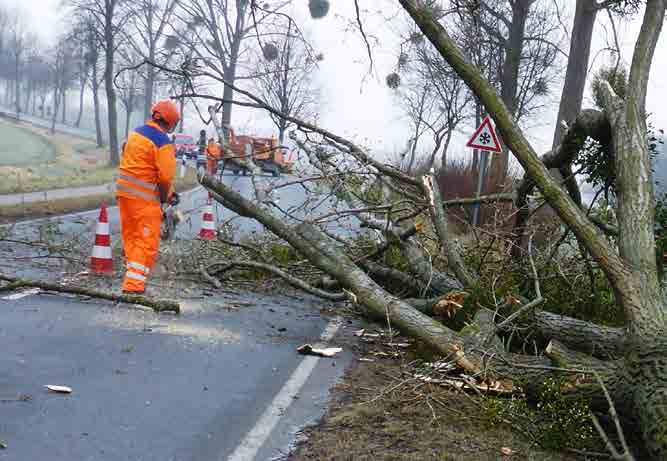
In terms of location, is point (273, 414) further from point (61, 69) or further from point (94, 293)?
point (61, 69)

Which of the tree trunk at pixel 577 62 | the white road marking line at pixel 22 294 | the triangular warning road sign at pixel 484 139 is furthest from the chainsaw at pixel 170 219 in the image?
the tree trunk at pixel 577 62

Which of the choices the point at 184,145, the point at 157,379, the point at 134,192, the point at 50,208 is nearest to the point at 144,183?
the point at 134,192

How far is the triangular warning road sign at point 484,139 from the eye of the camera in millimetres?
14641

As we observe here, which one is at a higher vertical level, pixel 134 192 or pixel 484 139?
pixel 484 139

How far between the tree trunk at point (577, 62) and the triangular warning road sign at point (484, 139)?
1650mm

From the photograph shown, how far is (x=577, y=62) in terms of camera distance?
1557cm

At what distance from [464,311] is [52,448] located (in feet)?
12.0

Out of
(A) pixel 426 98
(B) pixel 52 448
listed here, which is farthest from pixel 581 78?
(A) pixel 426 98

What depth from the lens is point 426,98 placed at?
112 feet

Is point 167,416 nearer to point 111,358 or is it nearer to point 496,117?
point 111,358

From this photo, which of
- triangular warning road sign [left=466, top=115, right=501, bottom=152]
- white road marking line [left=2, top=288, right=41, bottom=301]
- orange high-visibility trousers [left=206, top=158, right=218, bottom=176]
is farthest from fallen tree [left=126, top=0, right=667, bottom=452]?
triangular warning road sign [left=466, top=115, right=501, bottom=152]

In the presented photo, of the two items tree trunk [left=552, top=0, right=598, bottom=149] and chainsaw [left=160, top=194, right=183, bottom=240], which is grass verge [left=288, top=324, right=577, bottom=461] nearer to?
chainsaw [left=160, top=194, right=183, bottom=240]

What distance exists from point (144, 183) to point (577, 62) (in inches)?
414

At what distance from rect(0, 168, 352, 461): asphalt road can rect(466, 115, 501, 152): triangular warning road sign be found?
24.7 feet
